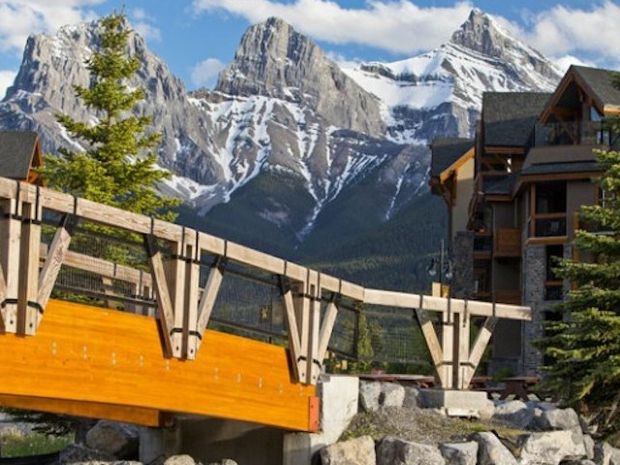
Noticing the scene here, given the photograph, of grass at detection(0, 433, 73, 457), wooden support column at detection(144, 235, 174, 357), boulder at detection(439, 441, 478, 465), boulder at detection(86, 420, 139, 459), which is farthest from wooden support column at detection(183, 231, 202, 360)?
grass at detection(0, 433, 73, 457)

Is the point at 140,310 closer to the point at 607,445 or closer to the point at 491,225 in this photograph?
the point at 607,445

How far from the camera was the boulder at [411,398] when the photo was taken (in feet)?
72.1

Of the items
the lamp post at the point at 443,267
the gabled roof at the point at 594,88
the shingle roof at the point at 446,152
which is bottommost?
the lamp post at the point at 443,267

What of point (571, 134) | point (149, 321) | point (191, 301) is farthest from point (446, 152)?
point (149, 321)

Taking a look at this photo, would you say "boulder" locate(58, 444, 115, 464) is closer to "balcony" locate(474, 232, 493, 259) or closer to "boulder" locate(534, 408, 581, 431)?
"boulder" locate(534, 408, 581, 431)

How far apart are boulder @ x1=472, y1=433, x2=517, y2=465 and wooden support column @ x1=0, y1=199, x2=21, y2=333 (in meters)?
7.87

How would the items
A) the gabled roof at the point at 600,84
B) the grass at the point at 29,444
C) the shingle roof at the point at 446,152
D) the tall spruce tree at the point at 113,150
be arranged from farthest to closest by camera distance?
1. the shingle roof at the point at 446,152
2. the gabled roof at the point at 600,84
3. the grass at the point at 29,444
4. the tall spruce tree at the point at 113,150

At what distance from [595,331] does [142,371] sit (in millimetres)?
8882

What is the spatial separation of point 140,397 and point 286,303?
3.67 meters

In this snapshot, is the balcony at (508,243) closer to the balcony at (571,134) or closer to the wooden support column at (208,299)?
the balcony at (571,134)

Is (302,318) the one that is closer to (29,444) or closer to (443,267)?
(29,444)

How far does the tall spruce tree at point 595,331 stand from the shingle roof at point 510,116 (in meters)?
29.1

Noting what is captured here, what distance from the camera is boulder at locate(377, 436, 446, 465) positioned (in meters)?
18.9

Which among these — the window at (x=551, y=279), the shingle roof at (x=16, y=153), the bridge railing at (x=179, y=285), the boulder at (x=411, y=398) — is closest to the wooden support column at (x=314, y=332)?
the bridge railing at (x=179, y=285)
